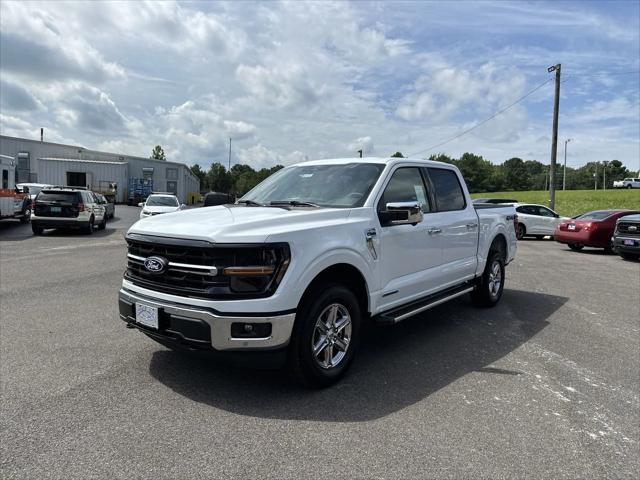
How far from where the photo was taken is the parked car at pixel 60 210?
1653 centimetres

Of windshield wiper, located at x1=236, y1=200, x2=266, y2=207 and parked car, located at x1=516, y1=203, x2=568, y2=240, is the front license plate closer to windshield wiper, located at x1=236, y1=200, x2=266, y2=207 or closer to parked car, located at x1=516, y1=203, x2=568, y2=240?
windshield wiper, located at x1=236, y1=200, x2=266, y2=207

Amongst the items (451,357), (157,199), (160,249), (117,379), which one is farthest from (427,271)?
(157,199)

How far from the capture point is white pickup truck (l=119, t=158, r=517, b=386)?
137 inches

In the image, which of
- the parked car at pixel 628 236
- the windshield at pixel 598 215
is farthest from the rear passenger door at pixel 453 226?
the windshield at pixel 598 215

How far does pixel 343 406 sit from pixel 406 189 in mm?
Result: 2462

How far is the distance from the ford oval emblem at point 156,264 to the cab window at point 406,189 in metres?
2.01

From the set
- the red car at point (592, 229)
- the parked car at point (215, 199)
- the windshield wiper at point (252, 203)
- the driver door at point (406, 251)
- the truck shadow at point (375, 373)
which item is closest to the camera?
the truck shadow at point (375, 373)

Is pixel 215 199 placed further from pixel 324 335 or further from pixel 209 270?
pixel 324 335

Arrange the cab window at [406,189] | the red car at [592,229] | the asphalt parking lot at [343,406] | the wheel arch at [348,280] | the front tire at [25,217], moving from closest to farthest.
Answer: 1. the asphalt parking lot at [343,406]
2. the wheel arch at [348,280]
3. the cab window at [406,189]
4. the red car at [592,229]
5. the front tire at [25,217]

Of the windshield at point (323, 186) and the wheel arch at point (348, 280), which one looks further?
the windshield at point (323, 186)

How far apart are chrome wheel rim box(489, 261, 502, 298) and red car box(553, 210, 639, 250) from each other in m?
10.1

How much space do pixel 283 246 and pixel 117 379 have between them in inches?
74.5

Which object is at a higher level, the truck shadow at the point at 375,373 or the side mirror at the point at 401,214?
the side mirror at the point at 401,214

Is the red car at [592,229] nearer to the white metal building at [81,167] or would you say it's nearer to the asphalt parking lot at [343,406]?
the asphalt parking lot at [343,406]
